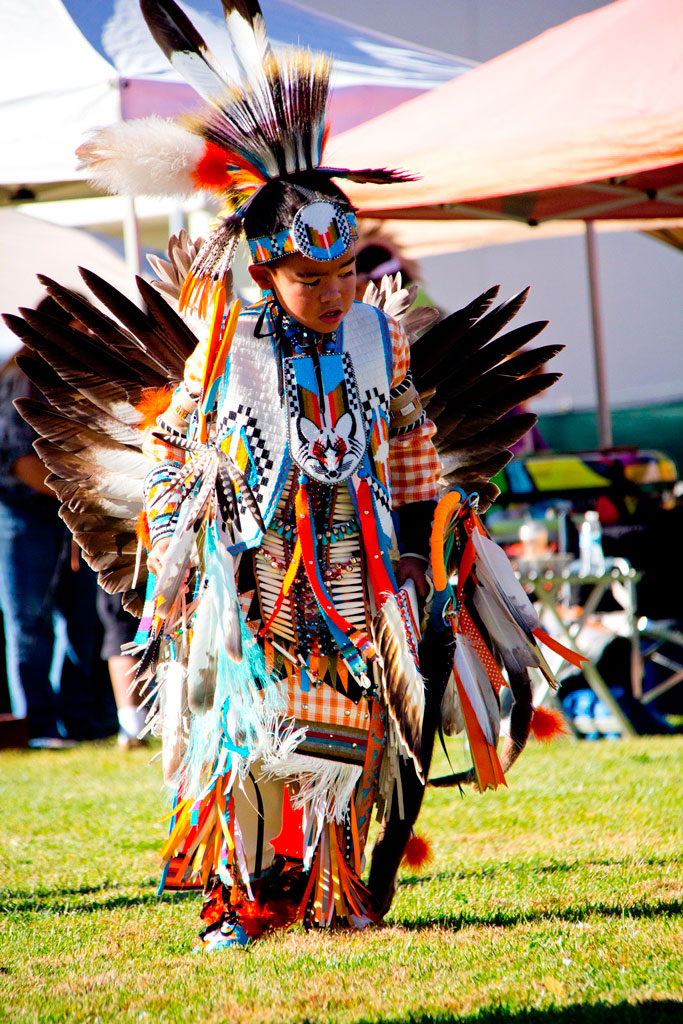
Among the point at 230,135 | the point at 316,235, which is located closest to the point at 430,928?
the point at 316,235

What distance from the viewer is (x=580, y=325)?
29.0ft

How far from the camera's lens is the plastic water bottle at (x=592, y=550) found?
4.86 meters

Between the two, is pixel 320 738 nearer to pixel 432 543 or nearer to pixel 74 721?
pixel 432 543

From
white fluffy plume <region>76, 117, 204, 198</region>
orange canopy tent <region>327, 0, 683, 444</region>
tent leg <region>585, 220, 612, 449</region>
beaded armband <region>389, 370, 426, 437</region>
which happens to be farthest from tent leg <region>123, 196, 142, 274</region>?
beaded armband <region>389, 370, 426, 437</region>

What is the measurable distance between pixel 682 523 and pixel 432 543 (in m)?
2.73

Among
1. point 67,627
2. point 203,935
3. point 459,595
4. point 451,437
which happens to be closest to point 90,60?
point 67,627

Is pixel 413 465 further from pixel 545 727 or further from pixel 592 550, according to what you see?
pixel 592 550

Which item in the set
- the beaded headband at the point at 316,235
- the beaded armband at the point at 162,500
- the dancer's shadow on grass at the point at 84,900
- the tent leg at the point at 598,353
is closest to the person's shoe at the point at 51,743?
the dancer's shadow on grass at the point at 84,900

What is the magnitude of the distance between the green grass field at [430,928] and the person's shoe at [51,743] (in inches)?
47.6

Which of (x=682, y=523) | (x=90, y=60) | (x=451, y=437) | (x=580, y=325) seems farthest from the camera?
(x=580, y=325)

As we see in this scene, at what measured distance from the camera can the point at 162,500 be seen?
236 cm

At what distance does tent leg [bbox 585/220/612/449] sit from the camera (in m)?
5.85

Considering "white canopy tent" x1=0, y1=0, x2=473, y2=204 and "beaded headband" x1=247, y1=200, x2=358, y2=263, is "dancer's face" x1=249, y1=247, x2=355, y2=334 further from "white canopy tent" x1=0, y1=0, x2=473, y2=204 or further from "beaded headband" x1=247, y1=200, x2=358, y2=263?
"white canopy tent" x1=0, y1=0, x2=473, y2=204

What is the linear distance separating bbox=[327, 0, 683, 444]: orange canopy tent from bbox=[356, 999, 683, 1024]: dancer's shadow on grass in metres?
3.17
